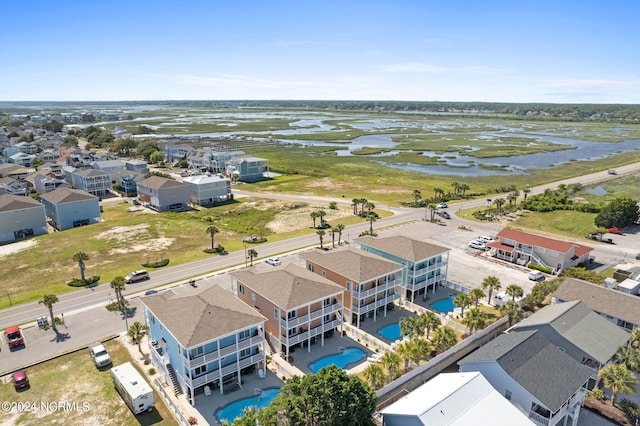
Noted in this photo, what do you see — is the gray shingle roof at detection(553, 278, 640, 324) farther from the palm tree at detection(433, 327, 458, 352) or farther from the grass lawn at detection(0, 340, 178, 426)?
the grass lawn at detection(0, 340, 178, 426)

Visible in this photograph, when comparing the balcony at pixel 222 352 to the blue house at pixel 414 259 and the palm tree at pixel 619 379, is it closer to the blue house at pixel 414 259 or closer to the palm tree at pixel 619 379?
the blue house at pixel 414 259

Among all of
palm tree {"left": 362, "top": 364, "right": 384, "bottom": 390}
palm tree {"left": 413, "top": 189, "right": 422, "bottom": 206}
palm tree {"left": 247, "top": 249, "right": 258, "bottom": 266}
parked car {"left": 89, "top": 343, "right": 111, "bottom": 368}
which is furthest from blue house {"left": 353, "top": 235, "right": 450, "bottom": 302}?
palm tree {"left": 413, "top": 189, "right": 422, "bottom": 206}

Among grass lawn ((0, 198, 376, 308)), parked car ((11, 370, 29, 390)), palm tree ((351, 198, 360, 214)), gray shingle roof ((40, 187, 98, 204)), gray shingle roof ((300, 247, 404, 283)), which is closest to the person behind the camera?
parked car ((11, 370, 29, 390))

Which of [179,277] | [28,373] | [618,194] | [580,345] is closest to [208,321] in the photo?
[28,373]

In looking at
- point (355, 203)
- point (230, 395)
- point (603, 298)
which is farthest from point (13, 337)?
point (355, 203)

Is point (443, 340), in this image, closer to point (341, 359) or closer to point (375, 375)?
point (375, 375)

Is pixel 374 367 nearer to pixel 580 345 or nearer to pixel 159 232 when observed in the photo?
pixel 580 345
